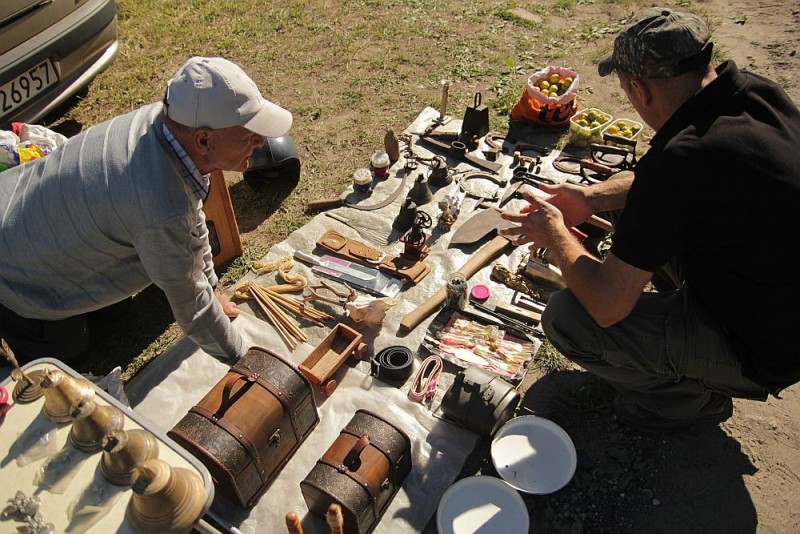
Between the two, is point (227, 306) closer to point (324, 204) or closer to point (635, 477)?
point (324, 204)

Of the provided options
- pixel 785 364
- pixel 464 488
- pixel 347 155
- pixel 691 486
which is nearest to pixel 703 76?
pixel 785 364

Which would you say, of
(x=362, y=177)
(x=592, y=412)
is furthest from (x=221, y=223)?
(x=592, y=412)

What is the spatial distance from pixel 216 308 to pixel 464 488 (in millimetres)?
1816

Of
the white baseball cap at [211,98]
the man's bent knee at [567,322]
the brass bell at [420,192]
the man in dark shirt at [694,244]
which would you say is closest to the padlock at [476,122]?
the brass bell at [420,192]

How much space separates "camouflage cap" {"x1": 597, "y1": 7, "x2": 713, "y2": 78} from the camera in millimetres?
2609

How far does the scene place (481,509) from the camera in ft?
9.77

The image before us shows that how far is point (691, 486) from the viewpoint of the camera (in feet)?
10.4

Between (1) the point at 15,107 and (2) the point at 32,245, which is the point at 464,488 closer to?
(2) the point at 32,245

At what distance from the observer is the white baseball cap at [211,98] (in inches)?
102

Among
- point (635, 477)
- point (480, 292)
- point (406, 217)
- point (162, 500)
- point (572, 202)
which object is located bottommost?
point (635, 477)

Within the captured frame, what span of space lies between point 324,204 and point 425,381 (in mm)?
2148

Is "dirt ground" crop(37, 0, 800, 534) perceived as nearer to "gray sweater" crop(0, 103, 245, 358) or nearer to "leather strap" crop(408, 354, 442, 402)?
"leather strap" crop(408, 354, 442, 402)

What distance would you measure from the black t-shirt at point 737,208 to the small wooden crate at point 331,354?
1.85m

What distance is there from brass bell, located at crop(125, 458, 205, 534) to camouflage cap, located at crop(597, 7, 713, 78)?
2862 millimetres
